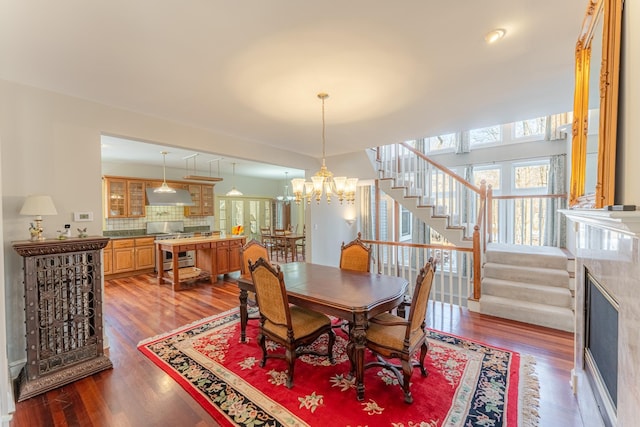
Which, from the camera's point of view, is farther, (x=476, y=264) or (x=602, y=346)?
(x=476, y=264)

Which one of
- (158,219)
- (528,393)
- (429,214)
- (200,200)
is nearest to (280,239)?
(200,200)

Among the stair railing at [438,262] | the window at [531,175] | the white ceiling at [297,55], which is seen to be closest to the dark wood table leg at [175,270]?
the white ceiling at [297,55]

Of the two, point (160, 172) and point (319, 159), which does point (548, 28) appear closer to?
point (319, 159)

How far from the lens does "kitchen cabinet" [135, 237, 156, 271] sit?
20.2 feet

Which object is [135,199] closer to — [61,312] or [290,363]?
[61,312]

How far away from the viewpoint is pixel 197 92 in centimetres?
266

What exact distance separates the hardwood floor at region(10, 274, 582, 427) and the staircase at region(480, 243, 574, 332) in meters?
0.14

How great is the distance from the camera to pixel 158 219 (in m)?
7.16

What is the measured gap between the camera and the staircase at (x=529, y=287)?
327 centimetres

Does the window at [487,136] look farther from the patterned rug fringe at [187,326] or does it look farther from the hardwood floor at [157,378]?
the patterned rug fringe at [187,326]

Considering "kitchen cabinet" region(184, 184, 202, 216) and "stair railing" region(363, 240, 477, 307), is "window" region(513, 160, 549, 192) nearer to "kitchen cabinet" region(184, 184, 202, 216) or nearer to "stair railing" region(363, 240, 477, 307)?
"stair railing" region(363, 240, 477, 307)

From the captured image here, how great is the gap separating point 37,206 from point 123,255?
4216mm

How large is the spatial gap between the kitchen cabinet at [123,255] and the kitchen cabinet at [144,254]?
0.08 metres

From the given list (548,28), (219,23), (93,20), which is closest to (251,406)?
(219,23)
